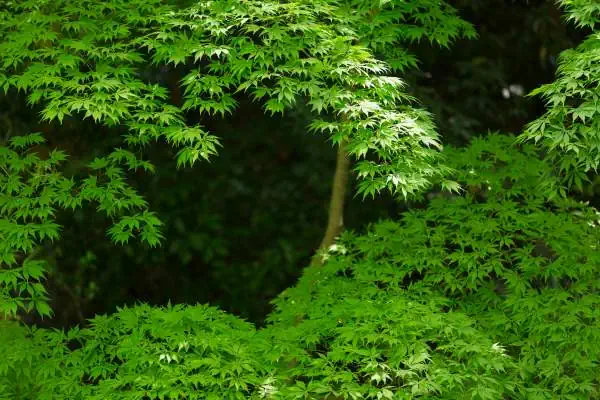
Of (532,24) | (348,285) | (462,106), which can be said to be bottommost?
(348,285)

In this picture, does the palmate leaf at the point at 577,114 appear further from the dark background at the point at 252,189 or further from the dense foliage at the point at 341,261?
the dark background at the point at 252,189

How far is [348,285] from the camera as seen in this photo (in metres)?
4.32

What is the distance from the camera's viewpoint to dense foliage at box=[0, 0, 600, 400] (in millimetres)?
3732

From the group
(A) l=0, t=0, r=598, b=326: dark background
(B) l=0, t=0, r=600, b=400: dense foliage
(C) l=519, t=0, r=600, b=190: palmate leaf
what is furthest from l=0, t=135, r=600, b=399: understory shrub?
(A) l=0, t=0, r=598, b=326: dark background

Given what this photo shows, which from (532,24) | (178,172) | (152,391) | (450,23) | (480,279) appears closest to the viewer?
(152,391)

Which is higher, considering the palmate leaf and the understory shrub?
the palmate leaf

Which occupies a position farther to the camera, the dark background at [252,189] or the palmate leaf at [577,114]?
the dark background at [252,189]

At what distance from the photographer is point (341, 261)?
180 inches

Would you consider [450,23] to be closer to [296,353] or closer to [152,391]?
[296,353]

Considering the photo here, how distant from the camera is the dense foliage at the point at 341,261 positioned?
373 cm

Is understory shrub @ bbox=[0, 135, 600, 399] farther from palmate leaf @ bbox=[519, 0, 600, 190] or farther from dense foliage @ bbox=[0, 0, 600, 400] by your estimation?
palmate leaf @ bbox=[519, 0, 600, 190]

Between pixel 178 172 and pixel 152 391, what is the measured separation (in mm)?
3911

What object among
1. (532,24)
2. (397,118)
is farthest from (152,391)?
(532,24)

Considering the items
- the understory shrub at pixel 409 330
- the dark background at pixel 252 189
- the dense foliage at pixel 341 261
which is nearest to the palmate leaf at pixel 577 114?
the dense foliage at pixel 341 261
